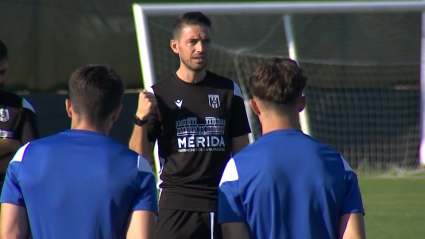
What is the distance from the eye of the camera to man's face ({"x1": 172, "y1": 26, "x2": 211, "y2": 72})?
147 inches

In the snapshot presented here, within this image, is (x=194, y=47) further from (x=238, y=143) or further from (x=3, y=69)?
(x=3, y=69)

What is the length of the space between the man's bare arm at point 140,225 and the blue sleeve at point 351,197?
2.14ft

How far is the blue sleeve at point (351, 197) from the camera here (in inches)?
90.4

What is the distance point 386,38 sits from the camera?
41.0 ft

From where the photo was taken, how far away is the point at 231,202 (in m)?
2.26

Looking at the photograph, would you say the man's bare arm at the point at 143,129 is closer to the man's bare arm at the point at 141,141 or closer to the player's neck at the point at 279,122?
the man's bare arm at the point at 141,141

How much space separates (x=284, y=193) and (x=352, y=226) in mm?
260

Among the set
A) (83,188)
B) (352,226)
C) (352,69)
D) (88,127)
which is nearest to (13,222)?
(83,188)

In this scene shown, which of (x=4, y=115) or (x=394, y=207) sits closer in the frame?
(x=4, y=115)

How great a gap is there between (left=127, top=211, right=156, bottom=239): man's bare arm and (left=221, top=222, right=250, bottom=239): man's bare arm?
25cm

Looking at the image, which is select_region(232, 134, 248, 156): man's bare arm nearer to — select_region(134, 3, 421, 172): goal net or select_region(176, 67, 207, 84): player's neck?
select_region(176, 67, 207, 84): player's neck

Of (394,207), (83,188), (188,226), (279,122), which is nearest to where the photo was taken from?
(83,188)

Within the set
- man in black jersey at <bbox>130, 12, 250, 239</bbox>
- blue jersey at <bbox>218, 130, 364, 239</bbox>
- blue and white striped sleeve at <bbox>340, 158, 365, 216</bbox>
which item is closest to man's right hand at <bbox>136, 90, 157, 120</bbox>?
man in black jersey at <bbox>130, 12, 250, 239</bbox>

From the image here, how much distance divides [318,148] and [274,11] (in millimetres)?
7305
